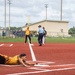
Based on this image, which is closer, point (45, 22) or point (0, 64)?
point (0, 64)

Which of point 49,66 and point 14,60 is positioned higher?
point 14,60

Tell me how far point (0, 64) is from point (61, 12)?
260ft

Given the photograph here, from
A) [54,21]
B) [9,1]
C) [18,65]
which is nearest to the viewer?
[18,65]

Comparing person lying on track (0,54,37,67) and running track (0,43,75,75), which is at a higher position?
person lying on track (0,54,37,67)

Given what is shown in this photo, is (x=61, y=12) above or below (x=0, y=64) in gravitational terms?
above

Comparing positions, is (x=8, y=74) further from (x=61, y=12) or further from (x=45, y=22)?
(x=45, y=22)

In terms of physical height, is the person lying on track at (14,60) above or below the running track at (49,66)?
above

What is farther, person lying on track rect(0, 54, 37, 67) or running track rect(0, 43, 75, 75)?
person lying on track rect(0, 54, 37, 67)

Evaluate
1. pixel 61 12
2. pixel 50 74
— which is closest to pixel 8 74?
pixel 50 74

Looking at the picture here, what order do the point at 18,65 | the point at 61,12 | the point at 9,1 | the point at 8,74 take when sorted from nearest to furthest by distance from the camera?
the point at 8,74, the point at 18,65, the point at 61,12, the point at 9,1

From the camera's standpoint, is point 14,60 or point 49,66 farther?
point 14,60

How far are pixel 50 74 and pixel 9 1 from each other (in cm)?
10714

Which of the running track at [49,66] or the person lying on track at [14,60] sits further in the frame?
the person lying on track at [14,60]

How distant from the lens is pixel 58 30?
102m
